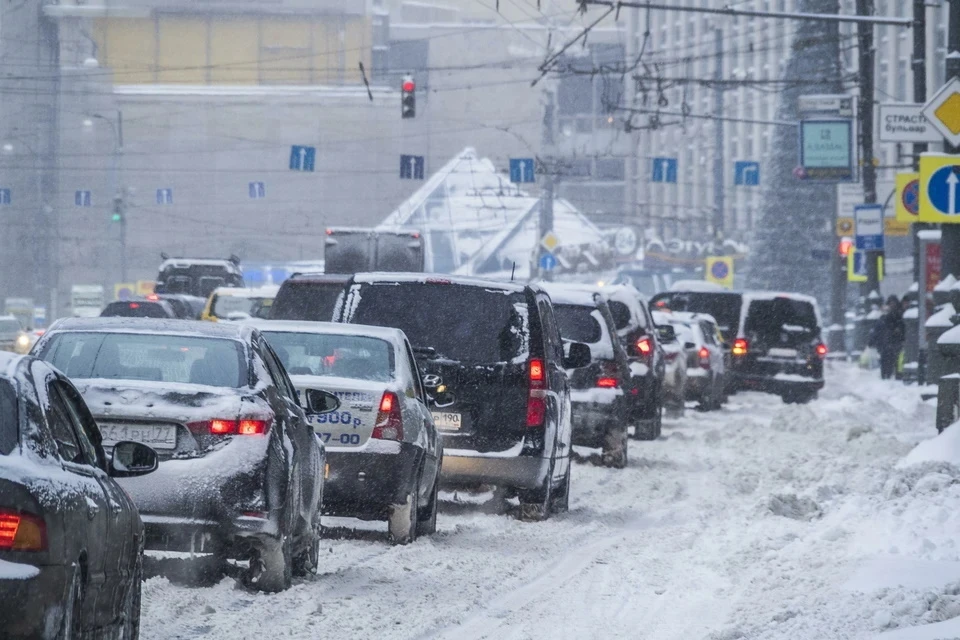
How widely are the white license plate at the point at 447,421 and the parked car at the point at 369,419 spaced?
1.20 m

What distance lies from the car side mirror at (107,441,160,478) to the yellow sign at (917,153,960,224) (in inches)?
581

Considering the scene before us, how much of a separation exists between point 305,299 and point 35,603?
11583mm

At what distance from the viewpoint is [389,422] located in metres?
11.8

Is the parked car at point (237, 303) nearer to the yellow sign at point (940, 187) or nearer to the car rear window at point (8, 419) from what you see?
the yellow sign at point (940, 187)

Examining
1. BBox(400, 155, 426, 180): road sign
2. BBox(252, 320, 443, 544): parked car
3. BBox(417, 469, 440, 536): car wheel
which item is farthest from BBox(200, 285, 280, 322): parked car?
BBox(400, 155, 426, 180): road sign

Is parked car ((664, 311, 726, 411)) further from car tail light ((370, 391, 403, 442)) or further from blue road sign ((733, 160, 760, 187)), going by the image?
blue road sign ((733, 160, 760, 187))

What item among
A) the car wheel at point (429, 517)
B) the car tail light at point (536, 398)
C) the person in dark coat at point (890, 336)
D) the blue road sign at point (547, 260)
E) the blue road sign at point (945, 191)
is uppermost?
the blue road sign at point (945, 191)

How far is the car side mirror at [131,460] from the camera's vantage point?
259 inches

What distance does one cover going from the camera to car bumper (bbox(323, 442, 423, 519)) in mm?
11789

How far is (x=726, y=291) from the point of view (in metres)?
37.2

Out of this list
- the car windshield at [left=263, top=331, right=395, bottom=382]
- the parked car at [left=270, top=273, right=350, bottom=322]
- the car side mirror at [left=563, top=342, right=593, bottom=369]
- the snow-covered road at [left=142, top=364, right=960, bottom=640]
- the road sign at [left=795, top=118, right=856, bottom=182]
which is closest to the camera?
the snow-covered road at [left=142, top=364, right=960, bottom=640]

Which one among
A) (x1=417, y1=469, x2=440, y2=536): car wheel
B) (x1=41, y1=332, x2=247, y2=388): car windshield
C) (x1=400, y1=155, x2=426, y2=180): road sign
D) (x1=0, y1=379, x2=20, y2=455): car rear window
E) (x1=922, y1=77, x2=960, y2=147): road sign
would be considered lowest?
(x1=417, y1=469, x2=440, y2=536): car wheel

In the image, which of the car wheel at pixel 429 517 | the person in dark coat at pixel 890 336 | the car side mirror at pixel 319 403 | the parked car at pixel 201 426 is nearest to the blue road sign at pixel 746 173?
the person in dark coat at pixel 890 336

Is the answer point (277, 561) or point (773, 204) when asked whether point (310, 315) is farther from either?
point (773, 204)
